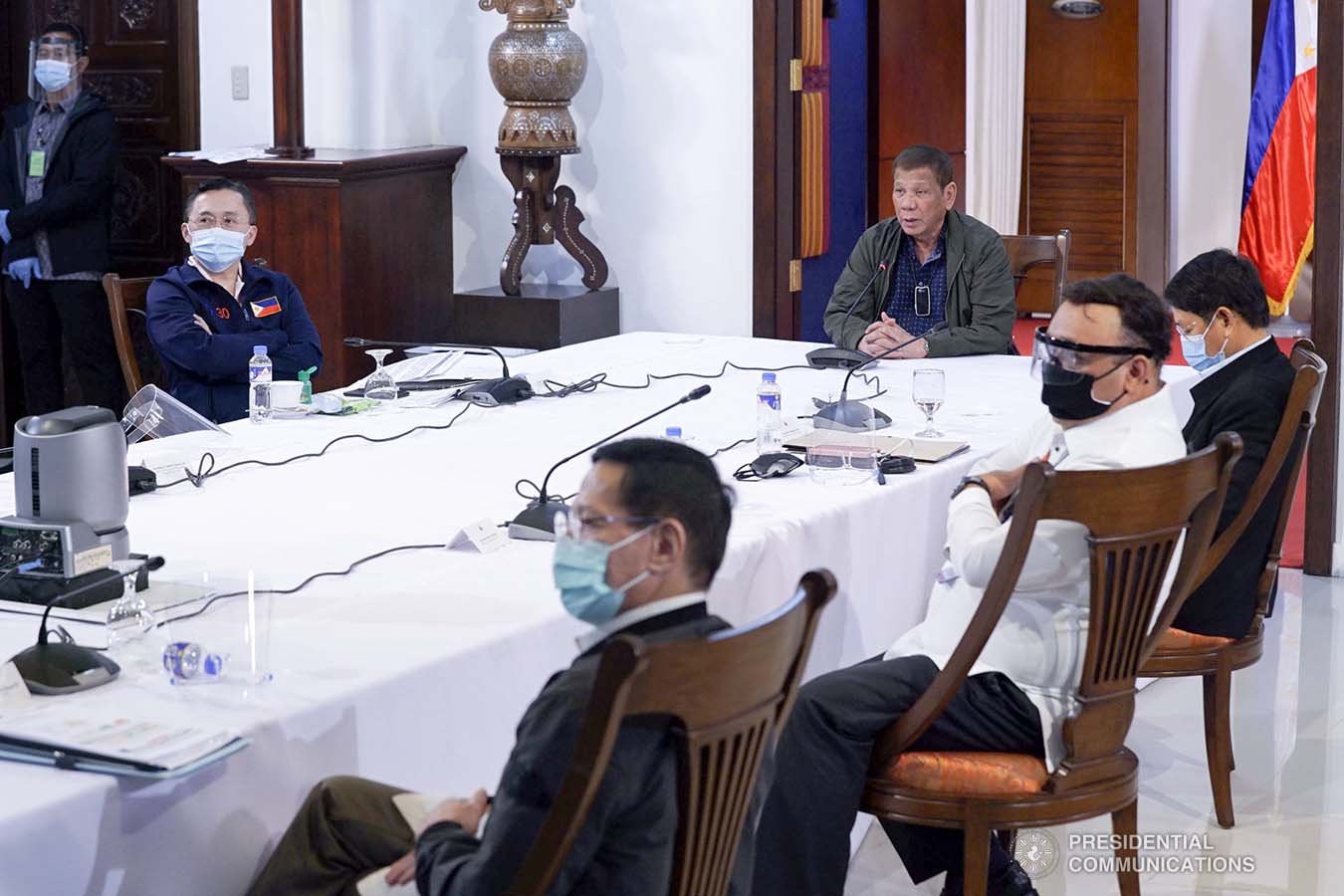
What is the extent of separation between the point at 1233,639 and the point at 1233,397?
434 mm

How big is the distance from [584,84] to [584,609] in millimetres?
4529

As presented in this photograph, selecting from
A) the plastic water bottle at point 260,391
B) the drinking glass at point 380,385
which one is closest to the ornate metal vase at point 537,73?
the drinking glass at point 380,385

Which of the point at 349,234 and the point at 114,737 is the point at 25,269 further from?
the point at 114,737

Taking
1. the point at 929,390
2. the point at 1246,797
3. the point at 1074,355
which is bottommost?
the point at 1246,797

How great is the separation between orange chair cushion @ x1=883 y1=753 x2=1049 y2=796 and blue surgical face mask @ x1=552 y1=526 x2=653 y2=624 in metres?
0.76

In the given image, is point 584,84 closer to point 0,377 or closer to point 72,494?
point 0,377

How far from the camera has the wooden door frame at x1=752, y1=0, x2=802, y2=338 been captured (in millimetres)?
5754

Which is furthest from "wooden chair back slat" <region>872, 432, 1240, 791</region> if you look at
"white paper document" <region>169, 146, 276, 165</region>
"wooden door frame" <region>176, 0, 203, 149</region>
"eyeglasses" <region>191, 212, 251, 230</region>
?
"wooden door frame" <region>176, 0, 203, 149</region>

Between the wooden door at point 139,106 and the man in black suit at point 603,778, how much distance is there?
497 centimetres

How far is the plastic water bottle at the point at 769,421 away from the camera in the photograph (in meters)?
3.26

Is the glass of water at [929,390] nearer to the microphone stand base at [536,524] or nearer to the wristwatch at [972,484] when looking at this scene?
the wristwatch at [972,484]

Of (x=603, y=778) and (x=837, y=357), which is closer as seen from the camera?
(x=603, y=778)

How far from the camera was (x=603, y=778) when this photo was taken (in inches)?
61.4

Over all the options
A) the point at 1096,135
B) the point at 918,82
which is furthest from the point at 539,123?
the point at 1096,135
